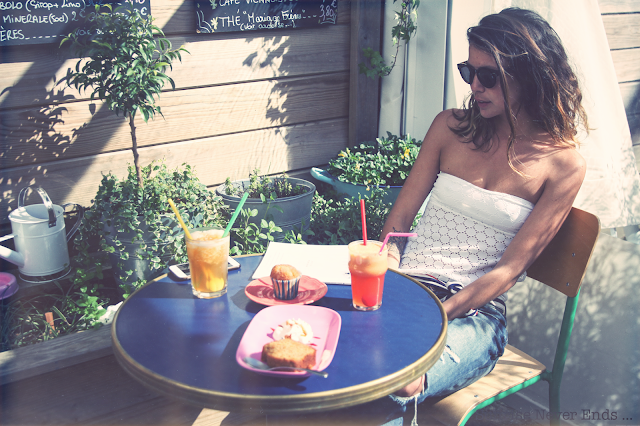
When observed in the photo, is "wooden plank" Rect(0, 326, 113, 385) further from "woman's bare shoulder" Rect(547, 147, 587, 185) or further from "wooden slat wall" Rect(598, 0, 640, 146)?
"wooden slat wall" Rect(598, 0, 640, 146)

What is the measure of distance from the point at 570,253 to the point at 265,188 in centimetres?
168

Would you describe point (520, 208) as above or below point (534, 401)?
above

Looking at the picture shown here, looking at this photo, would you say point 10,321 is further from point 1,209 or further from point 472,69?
point 472,69

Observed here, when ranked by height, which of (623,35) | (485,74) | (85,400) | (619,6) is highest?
(619,6)

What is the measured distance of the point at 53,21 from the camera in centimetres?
238

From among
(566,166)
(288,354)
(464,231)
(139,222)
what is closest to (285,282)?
(288,354)

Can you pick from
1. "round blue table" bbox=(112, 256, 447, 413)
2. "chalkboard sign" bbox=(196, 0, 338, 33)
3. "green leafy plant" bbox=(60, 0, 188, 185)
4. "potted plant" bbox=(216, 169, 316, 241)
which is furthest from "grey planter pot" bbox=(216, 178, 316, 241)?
"round blue table" bbox=(112, 256, 447, 413)

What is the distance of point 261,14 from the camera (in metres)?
2.96

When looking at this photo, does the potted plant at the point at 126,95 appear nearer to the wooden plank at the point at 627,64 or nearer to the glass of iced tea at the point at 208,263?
the glass of iced tea at the point at 208,263

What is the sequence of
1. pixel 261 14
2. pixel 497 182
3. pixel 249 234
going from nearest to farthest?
pixel 497 182 → pixel 249 234 → pixel 261 14

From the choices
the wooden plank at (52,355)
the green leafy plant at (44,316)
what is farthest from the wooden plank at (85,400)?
the green leafy plant at (44,316)


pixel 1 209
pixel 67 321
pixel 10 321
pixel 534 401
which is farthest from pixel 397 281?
pixel 1 209

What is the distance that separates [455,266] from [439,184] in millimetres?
307

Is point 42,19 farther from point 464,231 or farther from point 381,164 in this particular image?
point 464,231
